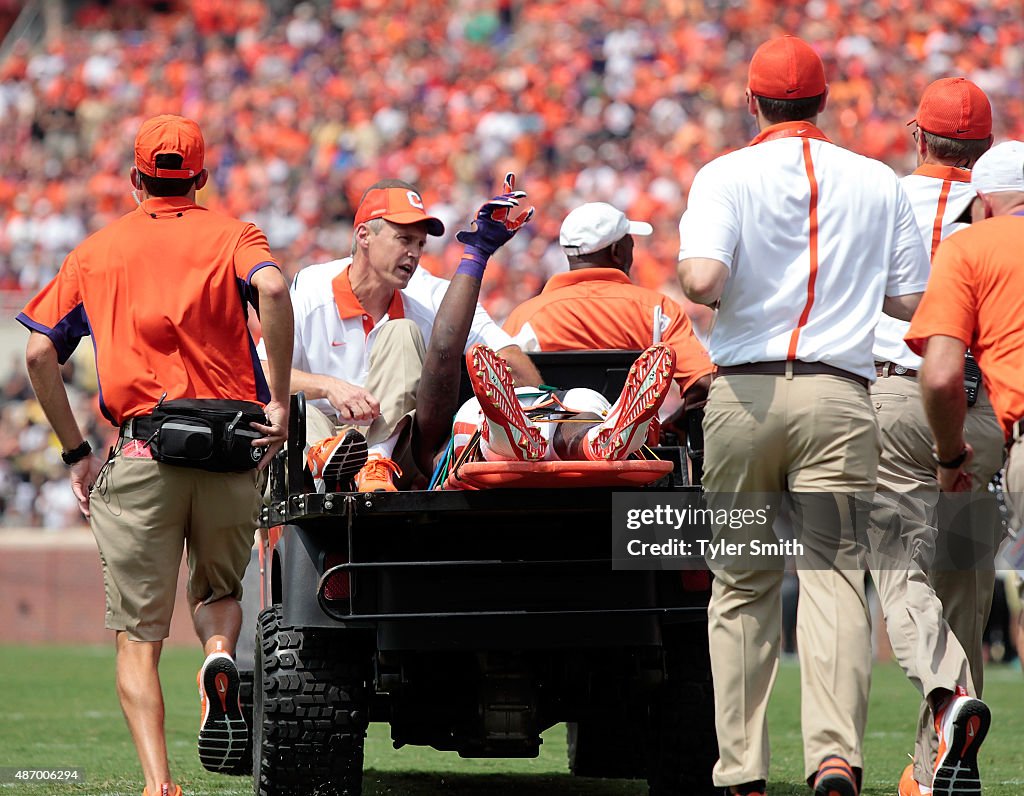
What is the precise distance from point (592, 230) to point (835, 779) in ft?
9.78

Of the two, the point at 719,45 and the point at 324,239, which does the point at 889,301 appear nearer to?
the point at 324,239

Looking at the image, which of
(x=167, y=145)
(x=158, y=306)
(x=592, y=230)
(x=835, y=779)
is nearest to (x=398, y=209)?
(x=592, y=230)

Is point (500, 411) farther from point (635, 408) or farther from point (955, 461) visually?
point (955, 461)

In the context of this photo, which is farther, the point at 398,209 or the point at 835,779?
the point at 398,209

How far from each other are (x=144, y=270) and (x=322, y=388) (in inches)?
35.3

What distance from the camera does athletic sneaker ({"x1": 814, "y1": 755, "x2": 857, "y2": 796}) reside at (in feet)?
14.5

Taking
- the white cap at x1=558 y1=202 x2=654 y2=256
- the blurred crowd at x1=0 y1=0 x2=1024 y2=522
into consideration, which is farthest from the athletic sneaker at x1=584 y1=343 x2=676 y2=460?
the blurred crowd at x1=0 y1=0 x2=1024 y2=522

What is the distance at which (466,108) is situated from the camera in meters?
24.4

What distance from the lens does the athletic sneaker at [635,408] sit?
511cm

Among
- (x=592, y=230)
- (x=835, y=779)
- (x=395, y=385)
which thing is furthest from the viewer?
(x=592, y=230)

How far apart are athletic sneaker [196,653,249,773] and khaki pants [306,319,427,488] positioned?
927 millimetres

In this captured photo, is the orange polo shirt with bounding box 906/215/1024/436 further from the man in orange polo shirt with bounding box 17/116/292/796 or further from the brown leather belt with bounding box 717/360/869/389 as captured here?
the man in orange polo shirt with bounding box 17/116/292/796

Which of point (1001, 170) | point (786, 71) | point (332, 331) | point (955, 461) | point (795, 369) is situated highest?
A: point (786, 71)

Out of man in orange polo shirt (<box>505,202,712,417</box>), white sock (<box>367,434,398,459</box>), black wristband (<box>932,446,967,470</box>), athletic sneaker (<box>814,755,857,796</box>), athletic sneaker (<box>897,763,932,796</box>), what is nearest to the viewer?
athletic sneaker (<box>814,755,857,796</box>)
